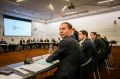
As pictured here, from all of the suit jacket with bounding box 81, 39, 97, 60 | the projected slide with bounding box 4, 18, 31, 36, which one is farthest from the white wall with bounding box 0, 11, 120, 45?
the suit jacket with bounding box 81, 39, 97, 60

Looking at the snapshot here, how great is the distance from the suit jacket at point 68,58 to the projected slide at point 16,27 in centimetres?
1141

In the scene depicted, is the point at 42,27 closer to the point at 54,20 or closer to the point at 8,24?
the point at 54,20

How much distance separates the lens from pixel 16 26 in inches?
503

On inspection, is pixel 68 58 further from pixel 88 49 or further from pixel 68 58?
pixel 88 49

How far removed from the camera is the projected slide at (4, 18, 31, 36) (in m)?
12.0

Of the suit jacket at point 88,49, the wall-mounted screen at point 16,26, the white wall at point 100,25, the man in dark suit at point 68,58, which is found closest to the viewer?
the man in dark suit at point 68,58

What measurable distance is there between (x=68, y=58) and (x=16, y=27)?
12159 millimetres

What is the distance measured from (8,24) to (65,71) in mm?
11792

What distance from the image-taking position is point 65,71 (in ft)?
5.14

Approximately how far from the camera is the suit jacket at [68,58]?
159 centimetres

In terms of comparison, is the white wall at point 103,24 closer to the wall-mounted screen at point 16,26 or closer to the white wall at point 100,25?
the white wall at point 100,25

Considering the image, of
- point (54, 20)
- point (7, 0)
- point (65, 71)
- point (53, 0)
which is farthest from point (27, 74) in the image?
point (54, 20)

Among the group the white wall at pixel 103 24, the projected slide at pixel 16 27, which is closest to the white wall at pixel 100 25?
the white wall at pixel 103 24

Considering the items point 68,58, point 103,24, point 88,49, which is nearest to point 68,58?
point 68,58
